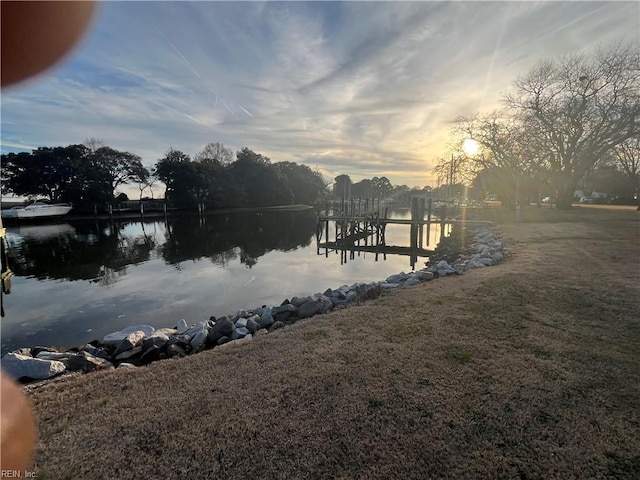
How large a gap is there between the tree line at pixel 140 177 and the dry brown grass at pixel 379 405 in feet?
123

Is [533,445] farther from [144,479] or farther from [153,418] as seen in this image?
[153,418]

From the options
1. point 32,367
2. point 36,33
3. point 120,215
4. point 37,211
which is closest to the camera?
point 36,33

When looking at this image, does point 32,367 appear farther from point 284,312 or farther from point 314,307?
point 314,307

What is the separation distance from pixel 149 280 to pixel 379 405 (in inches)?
366

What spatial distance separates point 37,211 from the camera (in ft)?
96.7

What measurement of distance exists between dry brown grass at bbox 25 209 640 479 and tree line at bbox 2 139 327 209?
37.4m

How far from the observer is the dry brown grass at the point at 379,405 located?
1.73m

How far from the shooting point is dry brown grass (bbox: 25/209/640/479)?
5.69 feet

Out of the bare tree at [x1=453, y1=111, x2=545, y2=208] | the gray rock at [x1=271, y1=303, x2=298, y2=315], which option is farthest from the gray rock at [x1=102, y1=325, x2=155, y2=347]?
the bare tree at [x1=453, y1=111, x2=545, y2=208]

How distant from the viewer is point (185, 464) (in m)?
1.76

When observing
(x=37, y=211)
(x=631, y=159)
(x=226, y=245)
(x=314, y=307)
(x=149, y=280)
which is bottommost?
(x=149, y=280)

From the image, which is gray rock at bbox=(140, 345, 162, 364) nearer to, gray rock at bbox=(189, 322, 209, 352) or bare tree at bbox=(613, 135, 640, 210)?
gray rock at bbox=(189, 322, 209, 352)

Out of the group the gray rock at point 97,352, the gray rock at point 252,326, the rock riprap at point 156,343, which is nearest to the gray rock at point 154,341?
the rock riprap at point 156,343

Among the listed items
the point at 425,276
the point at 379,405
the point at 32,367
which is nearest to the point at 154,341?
the point at 32,367
